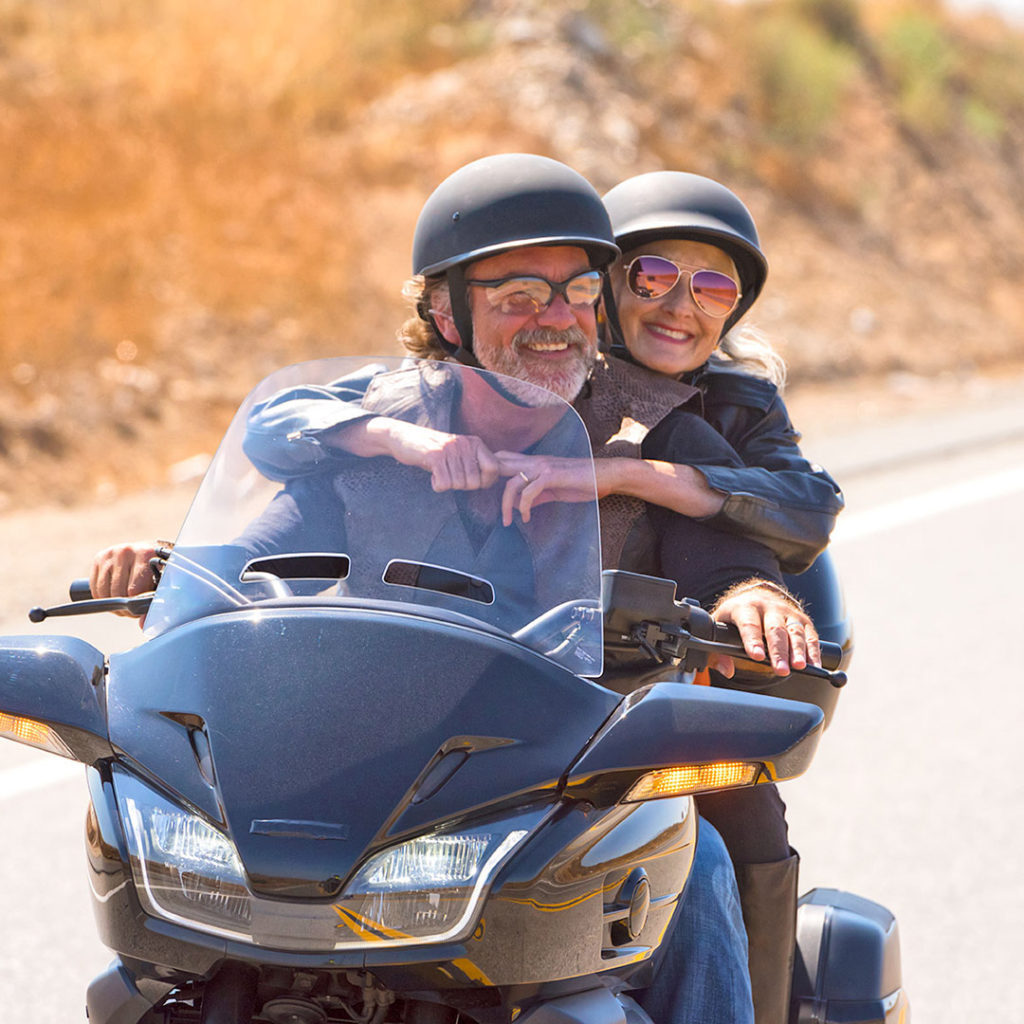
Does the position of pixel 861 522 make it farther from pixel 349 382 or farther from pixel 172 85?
pixel 172 85

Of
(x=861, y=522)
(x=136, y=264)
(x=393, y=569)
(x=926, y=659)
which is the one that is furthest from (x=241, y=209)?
(x=393, y=569)

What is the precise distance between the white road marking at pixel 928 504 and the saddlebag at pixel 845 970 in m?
5.45

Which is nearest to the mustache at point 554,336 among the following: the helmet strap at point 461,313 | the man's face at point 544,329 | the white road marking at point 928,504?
the man's face at point 544,329

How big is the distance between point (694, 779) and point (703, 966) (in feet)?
1.31

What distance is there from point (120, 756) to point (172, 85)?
15.5 meters

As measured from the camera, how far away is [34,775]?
5164mm

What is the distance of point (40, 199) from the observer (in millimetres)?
14078

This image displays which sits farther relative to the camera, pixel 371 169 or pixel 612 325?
pixel 371 169

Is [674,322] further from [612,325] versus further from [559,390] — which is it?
[559,390]

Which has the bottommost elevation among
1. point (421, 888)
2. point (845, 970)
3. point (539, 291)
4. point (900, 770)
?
point (900, 770)

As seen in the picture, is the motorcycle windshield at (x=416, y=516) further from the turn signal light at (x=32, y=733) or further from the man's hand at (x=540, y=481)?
the turn signal light at (x=32, y=733)

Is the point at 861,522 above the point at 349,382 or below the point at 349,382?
below

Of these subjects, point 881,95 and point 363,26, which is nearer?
point 363,26

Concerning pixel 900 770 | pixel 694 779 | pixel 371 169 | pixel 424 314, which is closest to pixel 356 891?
pixel 694 779
